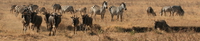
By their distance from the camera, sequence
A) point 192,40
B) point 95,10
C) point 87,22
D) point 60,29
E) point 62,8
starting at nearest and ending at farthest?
point 192,40 < point 87,22 < point 60,29 < point 95,10 < point 62,8

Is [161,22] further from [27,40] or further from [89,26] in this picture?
[27,40]

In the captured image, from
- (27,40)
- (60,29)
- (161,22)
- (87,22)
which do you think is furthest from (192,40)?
(60,29)

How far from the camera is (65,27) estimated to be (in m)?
16.1

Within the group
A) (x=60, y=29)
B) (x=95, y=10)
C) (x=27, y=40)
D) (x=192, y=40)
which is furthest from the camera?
(x=95, y=10)

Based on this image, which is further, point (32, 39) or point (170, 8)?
point (170, 8)

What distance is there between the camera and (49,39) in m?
11.7

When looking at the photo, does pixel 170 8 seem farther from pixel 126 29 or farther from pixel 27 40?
pixel 27 40

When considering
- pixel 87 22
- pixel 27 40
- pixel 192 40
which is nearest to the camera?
pixel 192 40

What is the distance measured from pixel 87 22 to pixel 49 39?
11.5ft

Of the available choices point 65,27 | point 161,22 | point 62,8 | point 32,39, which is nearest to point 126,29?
point 161,22

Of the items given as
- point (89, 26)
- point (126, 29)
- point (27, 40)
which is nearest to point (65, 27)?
point (89, 26)

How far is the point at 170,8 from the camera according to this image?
30828 millimetres

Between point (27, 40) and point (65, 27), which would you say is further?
point (65, 27)

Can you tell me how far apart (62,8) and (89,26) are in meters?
14.8
